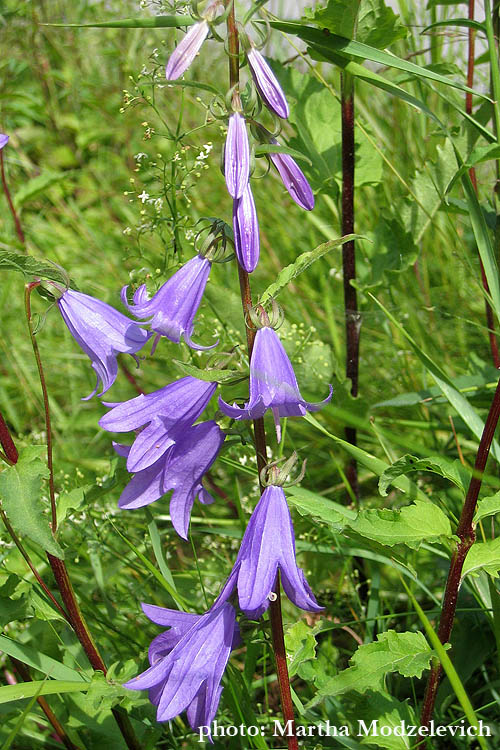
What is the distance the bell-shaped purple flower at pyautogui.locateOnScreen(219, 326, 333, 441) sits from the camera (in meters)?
1.18

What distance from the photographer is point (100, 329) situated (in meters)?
1.45

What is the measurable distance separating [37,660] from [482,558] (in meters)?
0.91

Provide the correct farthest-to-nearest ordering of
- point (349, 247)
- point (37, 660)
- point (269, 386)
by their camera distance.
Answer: point (349, 247) → point (37, 660) → point (269, 386)

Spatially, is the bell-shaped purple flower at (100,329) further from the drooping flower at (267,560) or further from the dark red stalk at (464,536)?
the dark red stalk at (464,536)

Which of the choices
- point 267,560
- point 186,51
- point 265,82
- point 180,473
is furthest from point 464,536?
point 186,51

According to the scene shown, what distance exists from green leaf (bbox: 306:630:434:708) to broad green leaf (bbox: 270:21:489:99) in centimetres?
107

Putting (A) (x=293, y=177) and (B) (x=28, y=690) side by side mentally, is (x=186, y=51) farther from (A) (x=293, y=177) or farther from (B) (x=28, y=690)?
(B) (x=28, y=690)

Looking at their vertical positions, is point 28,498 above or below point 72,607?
above

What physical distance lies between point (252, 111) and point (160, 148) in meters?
3.10

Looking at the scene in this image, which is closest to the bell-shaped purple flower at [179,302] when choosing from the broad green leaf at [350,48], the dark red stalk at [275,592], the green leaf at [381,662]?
the dark red stalk at [275,592]

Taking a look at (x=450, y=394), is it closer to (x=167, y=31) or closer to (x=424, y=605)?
(x=424, y=605)

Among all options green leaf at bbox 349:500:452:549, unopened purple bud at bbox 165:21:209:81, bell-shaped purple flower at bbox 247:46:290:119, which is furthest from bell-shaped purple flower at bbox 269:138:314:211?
green leaf at bbox 349:500:452:549

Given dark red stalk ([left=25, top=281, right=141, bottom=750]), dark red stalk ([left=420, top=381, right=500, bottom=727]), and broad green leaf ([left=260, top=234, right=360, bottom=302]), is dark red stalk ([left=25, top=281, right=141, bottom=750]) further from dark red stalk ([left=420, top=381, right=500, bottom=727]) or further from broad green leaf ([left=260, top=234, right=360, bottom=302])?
dark red stalk ([left=420, top=381, right=500, bottom=727])

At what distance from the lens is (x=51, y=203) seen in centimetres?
433
